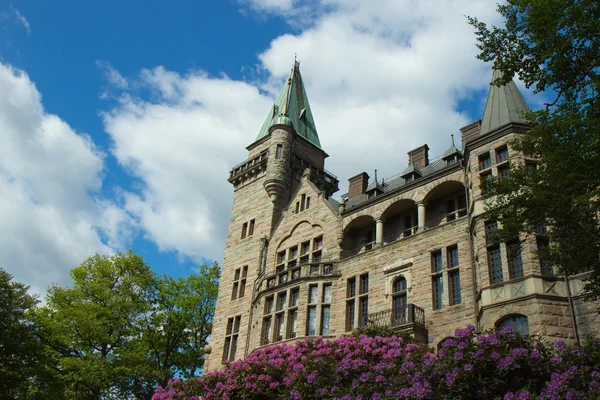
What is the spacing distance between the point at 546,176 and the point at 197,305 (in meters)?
31.1

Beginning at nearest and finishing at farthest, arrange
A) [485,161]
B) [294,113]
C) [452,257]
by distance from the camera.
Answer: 1. [485,161]
2. [452,257]
3. [294,113]

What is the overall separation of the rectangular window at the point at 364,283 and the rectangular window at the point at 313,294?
90.2 inches

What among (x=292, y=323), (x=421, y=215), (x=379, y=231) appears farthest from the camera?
(x=379, y=231)

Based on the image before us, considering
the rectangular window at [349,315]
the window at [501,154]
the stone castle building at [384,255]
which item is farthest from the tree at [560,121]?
the rectangular window at [349,315]

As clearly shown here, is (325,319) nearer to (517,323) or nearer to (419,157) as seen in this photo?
(517,323)

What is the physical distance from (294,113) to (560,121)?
93.7 feet

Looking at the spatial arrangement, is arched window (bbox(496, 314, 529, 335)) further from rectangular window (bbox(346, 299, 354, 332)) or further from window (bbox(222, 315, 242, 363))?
window (bbox(222, 315, 242, 363))

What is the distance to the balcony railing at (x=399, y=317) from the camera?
913 inches

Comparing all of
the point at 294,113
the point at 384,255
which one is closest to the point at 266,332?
the point at 384,255

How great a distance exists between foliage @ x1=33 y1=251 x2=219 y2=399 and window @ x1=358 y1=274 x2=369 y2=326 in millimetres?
13405

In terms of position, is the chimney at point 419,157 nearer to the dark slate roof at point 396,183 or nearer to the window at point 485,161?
the dark slate roof at point 396,183

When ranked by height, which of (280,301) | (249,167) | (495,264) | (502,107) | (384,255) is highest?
(249,167)

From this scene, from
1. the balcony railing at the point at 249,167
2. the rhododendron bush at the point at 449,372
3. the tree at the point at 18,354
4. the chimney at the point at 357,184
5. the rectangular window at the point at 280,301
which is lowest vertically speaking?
the rhododendron bush at the point at 449,372

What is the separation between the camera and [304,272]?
1141 inches
